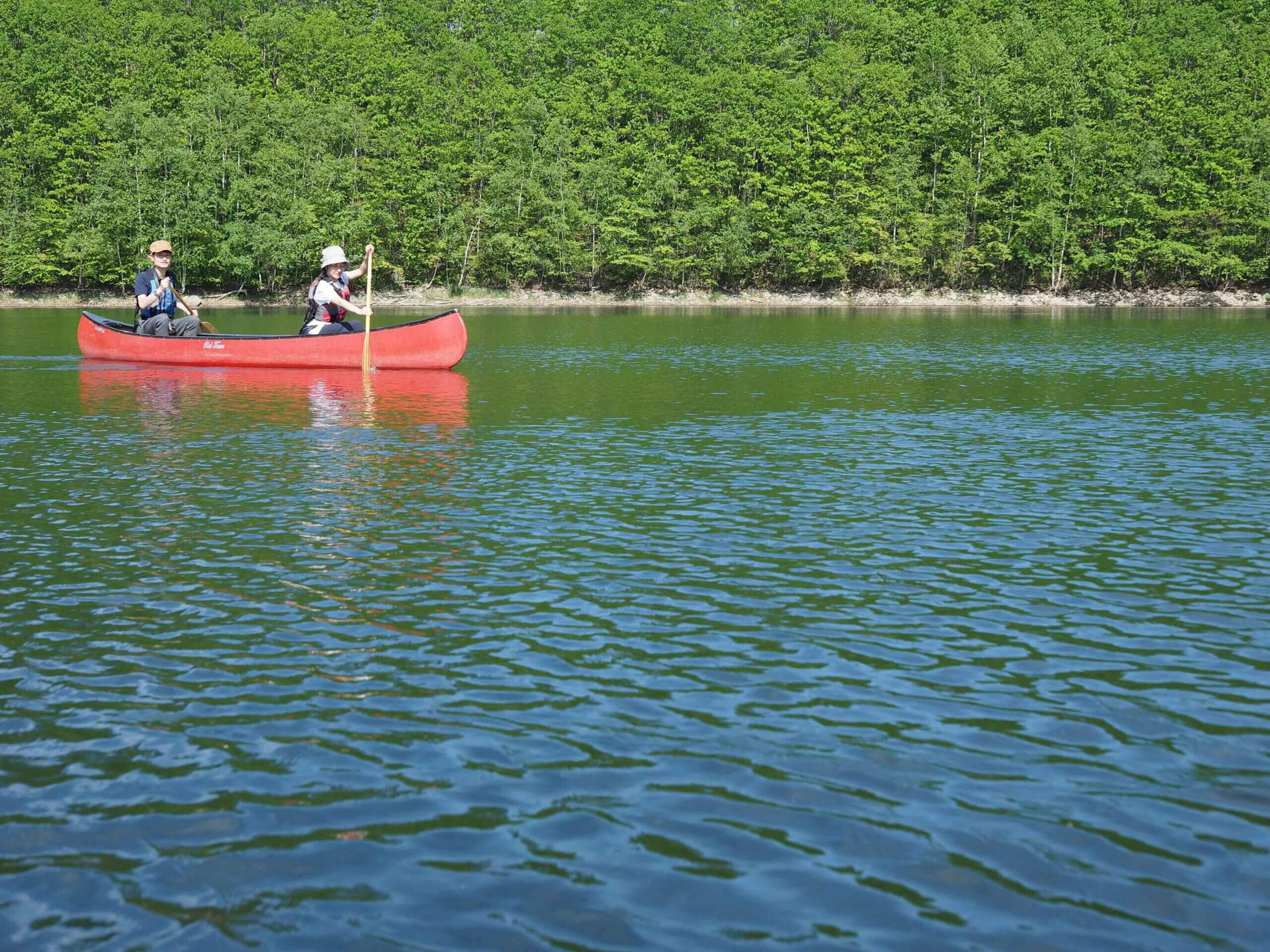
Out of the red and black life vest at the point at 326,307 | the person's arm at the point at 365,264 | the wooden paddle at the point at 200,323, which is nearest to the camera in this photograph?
the person's arm at the point at 365,264

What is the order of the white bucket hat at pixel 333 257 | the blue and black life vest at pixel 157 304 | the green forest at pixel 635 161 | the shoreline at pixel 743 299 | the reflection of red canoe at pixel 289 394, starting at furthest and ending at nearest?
1. the green forest at pixel 635 161
2. the shoreline at pixel 743 299
3. the blue and black life vest at pixel 157 304
4. the white bucket hat at pixel 333 257
5. the reflection of red canoe at pixel 289 394

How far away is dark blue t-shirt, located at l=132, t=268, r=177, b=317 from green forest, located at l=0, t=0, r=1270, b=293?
49258mm

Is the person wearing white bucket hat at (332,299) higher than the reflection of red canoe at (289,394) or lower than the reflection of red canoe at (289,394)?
higher

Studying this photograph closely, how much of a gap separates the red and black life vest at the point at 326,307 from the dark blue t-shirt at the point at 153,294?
3.56 m

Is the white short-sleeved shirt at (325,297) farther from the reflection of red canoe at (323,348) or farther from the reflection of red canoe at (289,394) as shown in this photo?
the reflection of red canoe at (289,394)

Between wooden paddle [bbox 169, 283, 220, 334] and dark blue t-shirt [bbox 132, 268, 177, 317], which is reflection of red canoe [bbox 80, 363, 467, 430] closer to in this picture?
wooden paddle [bbox 169, 283, 220, 334]

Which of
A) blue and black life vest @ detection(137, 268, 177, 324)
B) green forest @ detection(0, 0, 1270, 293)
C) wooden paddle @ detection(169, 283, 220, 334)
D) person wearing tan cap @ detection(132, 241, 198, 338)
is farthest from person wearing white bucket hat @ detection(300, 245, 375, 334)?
green forest @ detection(0, 0, 1270, 293)

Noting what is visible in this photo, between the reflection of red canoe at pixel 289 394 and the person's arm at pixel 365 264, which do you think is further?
the person's arm at pixel 365 264

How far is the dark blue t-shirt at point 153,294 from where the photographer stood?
29375 millimetres

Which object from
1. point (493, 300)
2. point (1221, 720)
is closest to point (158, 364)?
point (1221, 720)

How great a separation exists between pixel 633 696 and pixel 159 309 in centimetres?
2617

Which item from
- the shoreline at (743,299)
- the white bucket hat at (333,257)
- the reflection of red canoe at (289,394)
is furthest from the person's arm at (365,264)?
the shoreline at (743,299)

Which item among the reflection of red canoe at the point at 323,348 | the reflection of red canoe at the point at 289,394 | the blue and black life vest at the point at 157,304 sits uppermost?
the blue and black life vest at the point at 157,304

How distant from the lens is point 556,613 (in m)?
9.78
